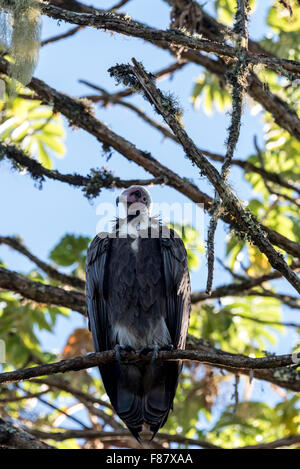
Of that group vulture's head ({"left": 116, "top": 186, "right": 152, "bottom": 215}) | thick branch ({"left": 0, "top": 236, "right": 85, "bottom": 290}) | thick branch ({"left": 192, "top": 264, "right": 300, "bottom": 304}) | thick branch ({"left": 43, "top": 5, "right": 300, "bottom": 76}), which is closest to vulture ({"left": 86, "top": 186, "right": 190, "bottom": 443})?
vulture's head ({"left": 116, "top": 186, "right": 152, "bottom": 215})

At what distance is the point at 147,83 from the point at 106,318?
7.09ft

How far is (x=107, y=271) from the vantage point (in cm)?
556

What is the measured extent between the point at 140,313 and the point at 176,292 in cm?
34

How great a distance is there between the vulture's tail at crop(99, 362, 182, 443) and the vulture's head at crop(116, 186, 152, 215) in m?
1.49

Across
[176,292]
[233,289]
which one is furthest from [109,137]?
[233,289]

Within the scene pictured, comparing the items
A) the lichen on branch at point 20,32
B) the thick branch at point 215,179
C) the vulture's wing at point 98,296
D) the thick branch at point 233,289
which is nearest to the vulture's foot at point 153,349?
the vulture's wing at point 98,296

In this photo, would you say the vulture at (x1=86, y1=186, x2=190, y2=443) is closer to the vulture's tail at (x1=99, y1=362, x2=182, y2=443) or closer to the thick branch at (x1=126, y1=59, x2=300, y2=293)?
the vulture's tail at (x1=99, y1=362, x2=182, y2=443)

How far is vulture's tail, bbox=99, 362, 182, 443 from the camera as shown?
208 inches

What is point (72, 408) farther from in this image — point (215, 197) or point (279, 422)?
point (215, 197)

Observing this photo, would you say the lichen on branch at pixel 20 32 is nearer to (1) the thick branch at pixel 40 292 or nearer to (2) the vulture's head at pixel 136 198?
(2) the vulture's head at pixel 136 198

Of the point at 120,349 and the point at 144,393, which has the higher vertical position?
the point at 120,349

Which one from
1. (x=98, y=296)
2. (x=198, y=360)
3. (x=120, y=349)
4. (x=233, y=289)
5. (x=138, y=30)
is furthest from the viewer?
(x=233, y=289)

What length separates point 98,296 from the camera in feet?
18.4

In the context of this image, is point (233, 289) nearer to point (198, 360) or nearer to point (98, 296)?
point (98, 296)
